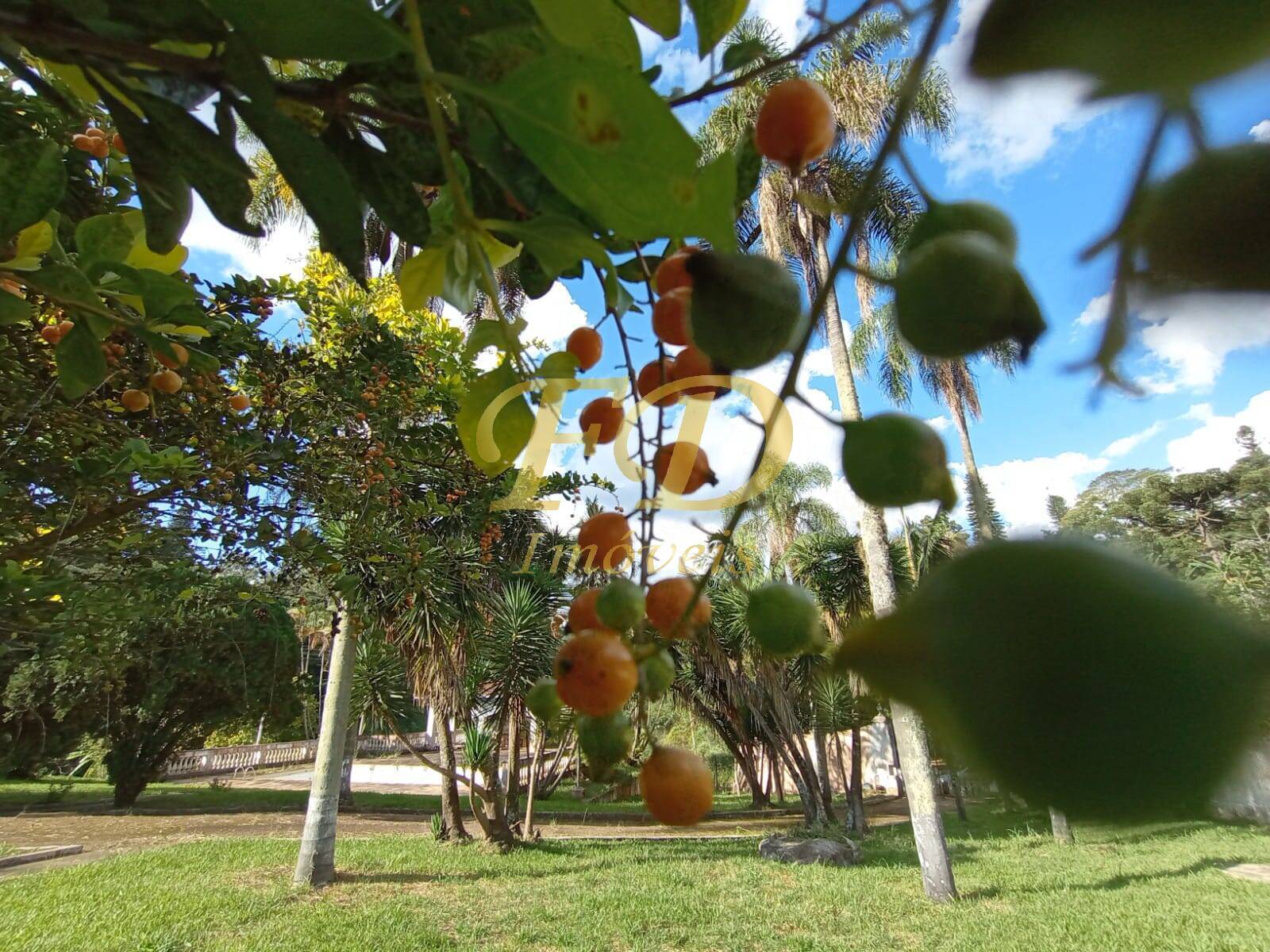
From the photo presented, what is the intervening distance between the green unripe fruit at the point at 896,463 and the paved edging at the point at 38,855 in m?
9.41

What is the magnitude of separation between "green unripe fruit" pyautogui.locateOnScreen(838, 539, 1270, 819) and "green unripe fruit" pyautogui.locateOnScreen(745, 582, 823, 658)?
340 millimetres

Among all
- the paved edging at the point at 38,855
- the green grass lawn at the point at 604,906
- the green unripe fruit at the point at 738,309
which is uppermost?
the green unripe fruit at the point at 738,309

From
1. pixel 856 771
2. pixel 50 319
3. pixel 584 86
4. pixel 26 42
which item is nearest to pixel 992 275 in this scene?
pixel 584 86

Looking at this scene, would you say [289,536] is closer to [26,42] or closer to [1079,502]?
[26,42]

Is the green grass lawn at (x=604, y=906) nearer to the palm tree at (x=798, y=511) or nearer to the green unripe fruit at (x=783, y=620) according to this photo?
the green unripe fruit at (x=783, y=620)

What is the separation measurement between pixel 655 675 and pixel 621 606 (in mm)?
86

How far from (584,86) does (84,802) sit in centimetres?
1603

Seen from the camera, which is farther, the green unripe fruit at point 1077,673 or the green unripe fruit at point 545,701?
the green unripe fruit at point 545,701

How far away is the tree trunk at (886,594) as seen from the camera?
32 cm

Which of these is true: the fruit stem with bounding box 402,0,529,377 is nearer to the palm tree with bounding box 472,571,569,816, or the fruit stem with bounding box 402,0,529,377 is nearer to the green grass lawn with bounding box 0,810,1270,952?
the green grass lawn with bounding box 0,810,1270,952

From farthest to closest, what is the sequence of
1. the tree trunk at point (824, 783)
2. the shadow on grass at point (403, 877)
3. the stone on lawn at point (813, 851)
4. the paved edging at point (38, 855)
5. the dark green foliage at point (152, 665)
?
the tree trunk at point (824, 783), the stone on lawn at point (813, 851), the paved edging at point (38, 855), the shadow on grass at point (403, 877), the dark green foliage at point (152, 665)

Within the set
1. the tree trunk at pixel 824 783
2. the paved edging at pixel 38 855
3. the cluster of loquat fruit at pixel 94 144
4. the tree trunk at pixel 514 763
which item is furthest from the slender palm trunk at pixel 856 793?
the cluster of loquat fruit at pixel 94 144

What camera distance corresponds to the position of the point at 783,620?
0.54 metres

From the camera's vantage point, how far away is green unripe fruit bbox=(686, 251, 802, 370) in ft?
1.36
